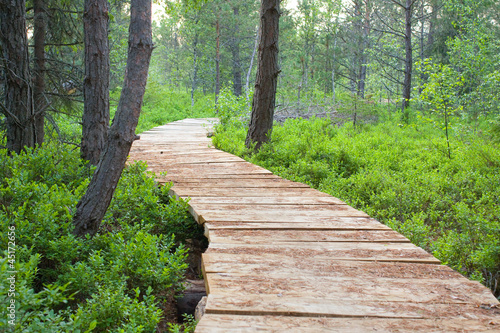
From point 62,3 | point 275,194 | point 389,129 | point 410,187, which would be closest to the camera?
point 275,194

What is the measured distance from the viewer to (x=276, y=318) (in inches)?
84.5

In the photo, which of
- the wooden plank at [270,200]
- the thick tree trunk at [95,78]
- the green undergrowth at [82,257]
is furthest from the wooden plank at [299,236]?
the thick tree trunk at [95,78]

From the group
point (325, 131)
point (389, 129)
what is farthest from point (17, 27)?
point (389, 129)

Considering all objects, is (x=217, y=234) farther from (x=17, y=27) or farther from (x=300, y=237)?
(x=17, y=27)

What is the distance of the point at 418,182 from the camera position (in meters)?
6.64

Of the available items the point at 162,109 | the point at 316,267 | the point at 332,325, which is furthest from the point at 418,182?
the point at 162,109

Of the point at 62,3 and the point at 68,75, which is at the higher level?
the point at 62,3

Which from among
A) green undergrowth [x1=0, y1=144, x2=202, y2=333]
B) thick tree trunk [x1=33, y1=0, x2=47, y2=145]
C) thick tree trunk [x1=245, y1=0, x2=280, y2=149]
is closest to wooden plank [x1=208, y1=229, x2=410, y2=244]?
green undergrowth [x1=0, y1=144, x2=202, y2=333]

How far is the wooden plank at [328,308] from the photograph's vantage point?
7.20 ft

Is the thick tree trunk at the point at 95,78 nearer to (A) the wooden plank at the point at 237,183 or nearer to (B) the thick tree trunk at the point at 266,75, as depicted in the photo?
(A) the wooden plank at the point at 237,183

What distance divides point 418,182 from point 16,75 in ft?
22.0

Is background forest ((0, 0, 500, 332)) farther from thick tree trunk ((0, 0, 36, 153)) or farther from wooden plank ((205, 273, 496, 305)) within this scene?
wooden plank ((205, 273, 496, 305))

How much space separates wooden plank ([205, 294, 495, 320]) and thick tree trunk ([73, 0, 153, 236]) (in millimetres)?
1747

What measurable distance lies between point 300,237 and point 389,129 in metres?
11.2
